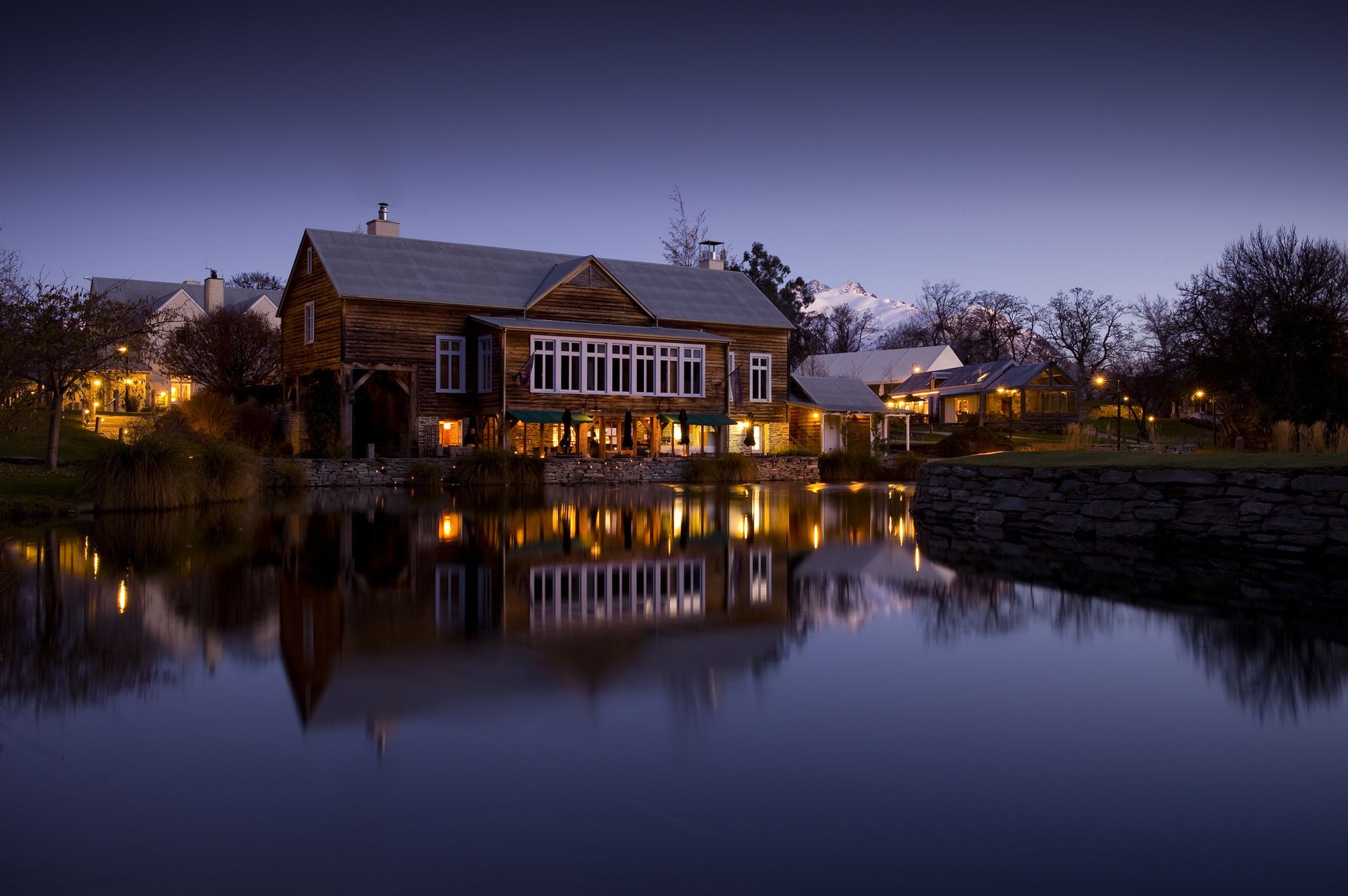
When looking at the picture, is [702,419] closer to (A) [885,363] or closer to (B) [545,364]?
(B) [545,364]

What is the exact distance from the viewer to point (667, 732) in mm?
6605

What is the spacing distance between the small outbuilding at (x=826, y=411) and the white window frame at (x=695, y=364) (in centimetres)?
581

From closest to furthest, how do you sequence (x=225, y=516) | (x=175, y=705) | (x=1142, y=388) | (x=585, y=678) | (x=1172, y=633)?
(x=175, y=705), (x=585, y=678), (x=1172, y=633), (x=225, y=516), (x=1142, y=388)

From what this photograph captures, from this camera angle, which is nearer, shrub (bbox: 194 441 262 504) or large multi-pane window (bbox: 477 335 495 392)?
shrub (bbox: 194 441 262 504)

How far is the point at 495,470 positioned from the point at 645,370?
10473 millimetres

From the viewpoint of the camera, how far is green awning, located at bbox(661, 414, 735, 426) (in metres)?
45.0

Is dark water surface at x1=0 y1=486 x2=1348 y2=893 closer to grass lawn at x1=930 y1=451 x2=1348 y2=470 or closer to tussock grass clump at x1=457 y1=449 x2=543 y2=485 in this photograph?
grass lawn at x1=930 y1=451 x2=1348 y2=470

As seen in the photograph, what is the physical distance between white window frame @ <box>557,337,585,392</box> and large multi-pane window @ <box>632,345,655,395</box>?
2.51 metres

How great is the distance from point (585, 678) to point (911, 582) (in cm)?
655

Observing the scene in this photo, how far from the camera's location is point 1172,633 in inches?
395

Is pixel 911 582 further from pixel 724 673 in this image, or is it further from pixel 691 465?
pixel 691 465

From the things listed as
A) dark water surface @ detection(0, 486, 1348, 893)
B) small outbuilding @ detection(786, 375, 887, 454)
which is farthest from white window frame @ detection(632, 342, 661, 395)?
dark water surface @ detection(0, 486, 1348, 893)

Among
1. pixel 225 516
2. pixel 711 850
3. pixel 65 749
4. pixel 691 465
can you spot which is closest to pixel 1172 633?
pixel 711 850

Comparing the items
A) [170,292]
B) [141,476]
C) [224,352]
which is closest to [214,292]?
[170,292]
